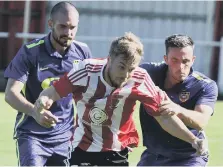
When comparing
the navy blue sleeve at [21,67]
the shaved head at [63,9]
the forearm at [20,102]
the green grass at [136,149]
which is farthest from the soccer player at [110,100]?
the green grass at [136,149]

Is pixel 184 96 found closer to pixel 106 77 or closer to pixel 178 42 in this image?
pixel 178 42

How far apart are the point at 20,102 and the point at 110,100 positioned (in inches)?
30.5

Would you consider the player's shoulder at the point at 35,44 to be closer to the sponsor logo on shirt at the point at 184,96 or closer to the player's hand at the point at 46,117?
the player's hand at the point at 46,117

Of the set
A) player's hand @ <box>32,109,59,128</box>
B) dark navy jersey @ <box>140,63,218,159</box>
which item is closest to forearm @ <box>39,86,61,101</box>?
player's hand @ <box>32,109,59,128</box>

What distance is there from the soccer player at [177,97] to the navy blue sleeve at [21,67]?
3.09 ft

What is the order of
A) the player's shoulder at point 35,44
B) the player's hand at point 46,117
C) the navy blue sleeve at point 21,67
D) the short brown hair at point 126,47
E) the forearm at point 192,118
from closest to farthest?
1. the short brown hair at point 126,47
2. the player's hand at point 46,117
3. the forearm at point 192,118
4. the navy blue sleeve at point 21,67
5. the player's shoulder at point 35,44

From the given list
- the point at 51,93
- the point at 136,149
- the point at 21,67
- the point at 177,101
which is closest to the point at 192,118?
the point at 177,101

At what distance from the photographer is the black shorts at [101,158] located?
19.6ft

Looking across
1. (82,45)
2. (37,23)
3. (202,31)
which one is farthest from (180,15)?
(82,45)

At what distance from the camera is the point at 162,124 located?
565 cm

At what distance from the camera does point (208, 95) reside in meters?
6.15

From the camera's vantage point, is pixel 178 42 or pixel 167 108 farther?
pixel 178 42

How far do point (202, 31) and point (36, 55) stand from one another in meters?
11.5

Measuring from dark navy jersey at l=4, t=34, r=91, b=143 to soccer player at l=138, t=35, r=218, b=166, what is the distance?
2.19 ft
